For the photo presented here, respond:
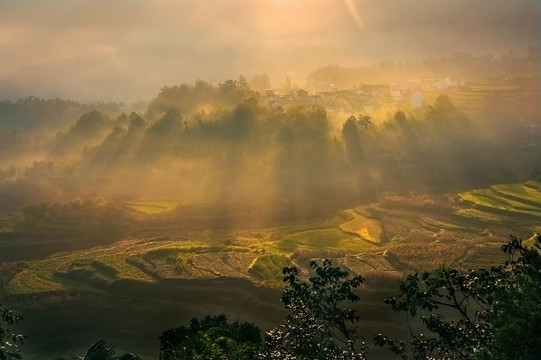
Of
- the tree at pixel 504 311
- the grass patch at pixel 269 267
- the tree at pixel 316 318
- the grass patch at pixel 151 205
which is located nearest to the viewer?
the tree at pixel 504 311

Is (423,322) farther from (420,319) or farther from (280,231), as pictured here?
(280,231)

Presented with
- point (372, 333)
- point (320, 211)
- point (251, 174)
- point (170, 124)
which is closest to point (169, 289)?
point (372, 333)

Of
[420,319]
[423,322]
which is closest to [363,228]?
[423,322]

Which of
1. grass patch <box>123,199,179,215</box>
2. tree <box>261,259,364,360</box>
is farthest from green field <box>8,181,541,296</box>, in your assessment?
tree <box>261,259,364,360</box>

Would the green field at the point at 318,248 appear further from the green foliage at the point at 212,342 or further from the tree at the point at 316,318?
the tree at the point at 316,318

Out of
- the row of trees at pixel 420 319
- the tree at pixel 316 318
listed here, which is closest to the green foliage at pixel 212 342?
the row of trees at pixel 420 319

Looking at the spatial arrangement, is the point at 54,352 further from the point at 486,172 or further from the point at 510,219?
the point at 486,172
